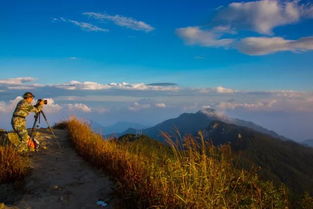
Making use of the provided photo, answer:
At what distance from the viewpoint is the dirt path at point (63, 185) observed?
7.18 m

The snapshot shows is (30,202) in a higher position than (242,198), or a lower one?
lower

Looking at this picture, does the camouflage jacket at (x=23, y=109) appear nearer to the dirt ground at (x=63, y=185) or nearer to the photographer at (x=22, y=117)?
the photographer at (x=22, y=117)

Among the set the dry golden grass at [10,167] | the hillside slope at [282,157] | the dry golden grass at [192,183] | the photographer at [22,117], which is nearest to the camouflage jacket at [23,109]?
the photographer at [22,117]

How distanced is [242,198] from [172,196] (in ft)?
4.60

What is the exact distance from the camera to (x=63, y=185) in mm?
8500

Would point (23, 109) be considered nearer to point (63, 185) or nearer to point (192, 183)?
point (63, 185)

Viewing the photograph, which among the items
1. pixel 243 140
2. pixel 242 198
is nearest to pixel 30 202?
pixel 242 198

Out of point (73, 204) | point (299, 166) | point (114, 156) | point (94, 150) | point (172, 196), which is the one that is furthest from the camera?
point (299, 166)

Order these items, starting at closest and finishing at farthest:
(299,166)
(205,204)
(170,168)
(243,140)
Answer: (205,204) → (170,168) → (299,166) → (243,140)

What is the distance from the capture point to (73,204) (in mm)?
7109

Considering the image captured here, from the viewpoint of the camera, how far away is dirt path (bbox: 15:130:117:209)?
7.18 m

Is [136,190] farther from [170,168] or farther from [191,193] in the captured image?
[191,193]

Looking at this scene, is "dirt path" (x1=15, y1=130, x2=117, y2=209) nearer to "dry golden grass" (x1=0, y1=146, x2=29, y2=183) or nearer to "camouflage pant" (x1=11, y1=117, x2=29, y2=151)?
"dry golden grass" (x1=0, y1=146, x2=29, y2=183)

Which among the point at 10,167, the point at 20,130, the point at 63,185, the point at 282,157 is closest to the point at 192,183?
the point at 63,185
